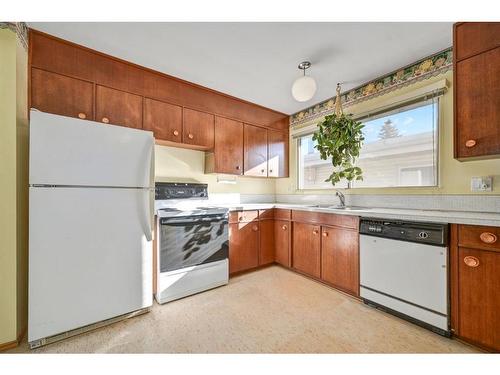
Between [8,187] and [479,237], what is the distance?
318cm

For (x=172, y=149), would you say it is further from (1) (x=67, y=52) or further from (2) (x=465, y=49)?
(2) (x=465, y=49)

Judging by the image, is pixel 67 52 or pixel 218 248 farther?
pixel 218 248

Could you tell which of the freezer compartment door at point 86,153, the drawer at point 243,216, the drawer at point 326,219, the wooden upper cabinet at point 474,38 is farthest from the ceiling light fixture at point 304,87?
the drawer at point 243,216

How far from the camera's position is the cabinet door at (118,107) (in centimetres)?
204

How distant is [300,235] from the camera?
2.75m

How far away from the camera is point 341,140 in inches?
94.6

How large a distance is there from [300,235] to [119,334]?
203 cm

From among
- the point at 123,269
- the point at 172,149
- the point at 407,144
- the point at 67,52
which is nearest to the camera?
the point at 123,269

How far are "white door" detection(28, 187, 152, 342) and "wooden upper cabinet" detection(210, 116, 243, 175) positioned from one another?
123 centimetres

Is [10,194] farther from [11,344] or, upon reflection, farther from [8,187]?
[11,344]

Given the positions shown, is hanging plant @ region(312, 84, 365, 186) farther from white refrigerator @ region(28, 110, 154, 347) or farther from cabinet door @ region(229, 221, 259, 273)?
white refrigerator @ region(28, 110, 154, 347)

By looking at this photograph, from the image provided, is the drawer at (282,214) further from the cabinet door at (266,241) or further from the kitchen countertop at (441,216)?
the kitchen countertop at (441,216)

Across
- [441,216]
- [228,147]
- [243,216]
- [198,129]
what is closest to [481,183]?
[441,216]
